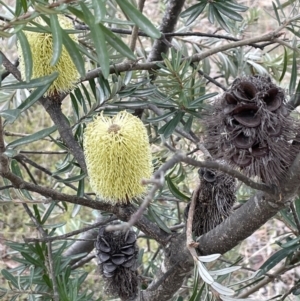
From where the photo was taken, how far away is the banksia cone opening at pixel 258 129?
17.2 inches

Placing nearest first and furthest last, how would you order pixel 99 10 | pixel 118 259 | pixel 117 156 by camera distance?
pixel 99 10 < pixel 117 156 < pixel 118 259

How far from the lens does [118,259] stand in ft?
1.88

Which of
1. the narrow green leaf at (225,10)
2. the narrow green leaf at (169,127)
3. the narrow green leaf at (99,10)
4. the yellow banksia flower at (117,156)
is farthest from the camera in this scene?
the narrow green leaf at (225,10)

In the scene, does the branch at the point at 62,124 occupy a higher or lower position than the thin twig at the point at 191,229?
higher

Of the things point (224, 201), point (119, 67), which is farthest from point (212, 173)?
point (119, 67)

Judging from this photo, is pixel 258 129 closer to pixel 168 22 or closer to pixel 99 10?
pixel 99 10

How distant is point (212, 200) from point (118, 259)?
13 centimetres

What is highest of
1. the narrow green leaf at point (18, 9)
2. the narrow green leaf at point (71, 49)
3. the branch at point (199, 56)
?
the branch at point (199, 56)

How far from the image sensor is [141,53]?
80cm

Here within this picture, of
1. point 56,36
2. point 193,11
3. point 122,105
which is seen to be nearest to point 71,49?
point 56,36

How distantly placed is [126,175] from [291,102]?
174 millimetres

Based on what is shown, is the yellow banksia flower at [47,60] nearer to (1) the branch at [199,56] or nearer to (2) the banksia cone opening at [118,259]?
(1) the branch at [199,56]

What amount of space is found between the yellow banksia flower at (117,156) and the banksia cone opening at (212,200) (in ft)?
0.26

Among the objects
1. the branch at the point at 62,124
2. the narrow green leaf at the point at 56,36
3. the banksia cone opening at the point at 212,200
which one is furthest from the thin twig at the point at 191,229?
the narrow green leaf at the point at 56,36
